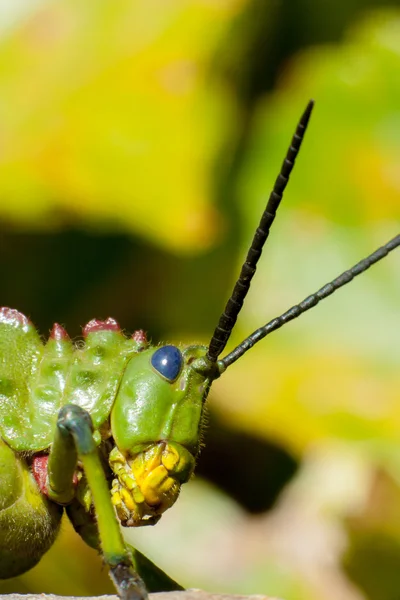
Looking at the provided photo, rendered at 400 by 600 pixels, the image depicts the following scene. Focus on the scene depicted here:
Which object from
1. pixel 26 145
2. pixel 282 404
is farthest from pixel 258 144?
pixel 282 404

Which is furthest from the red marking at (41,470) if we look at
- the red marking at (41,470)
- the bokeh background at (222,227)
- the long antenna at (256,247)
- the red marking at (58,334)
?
the bokeh background at (222,227)

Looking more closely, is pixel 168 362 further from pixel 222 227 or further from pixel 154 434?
pixel 222 227

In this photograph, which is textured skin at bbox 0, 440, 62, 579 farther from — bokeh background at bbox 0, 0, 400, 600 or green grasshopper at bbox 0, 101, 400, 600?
bokeh background at bbox 0, 0, 400, 600

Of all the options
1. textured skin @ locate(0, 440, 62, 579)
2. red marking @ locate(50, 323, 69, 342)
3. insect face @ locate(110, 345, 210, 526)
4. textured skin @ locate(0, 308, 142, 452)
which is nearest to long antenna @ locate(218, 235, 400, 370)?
insect face @ locate(110, 345, 210, 526)

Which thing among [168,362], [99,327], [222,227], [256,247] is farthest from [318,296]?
[222,227]

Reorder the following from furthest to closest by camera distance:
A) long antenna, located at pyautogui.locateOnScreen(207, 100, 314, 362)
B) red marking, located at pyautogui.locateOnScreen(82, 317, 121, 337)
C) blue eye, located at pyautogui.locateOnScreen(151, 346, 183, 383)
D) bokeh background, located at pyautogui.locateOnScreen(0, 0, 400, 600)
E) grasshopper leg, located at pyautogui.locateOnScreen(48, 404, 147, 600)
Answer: bokeh background, located at pyautogui.locateOnScreen(0, 0, 400, 600) → red marking, located at pyautogui.locateOnScreen(82, 317, 121, 337) → blue eye, located at pyautogui.locateOnScreen(151, 346, 183, 383) → long antenna, located at pyautogui.locateOnScreen(207, 100, 314, 362) → grasshopper leg, located at pyautogui.locateOnScreen(48, 404, 147, 600)

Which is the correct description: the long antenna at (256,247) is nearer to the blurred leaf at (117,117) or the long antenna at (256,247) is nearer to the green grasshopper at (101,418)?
the green grasshopper at (101,418)
